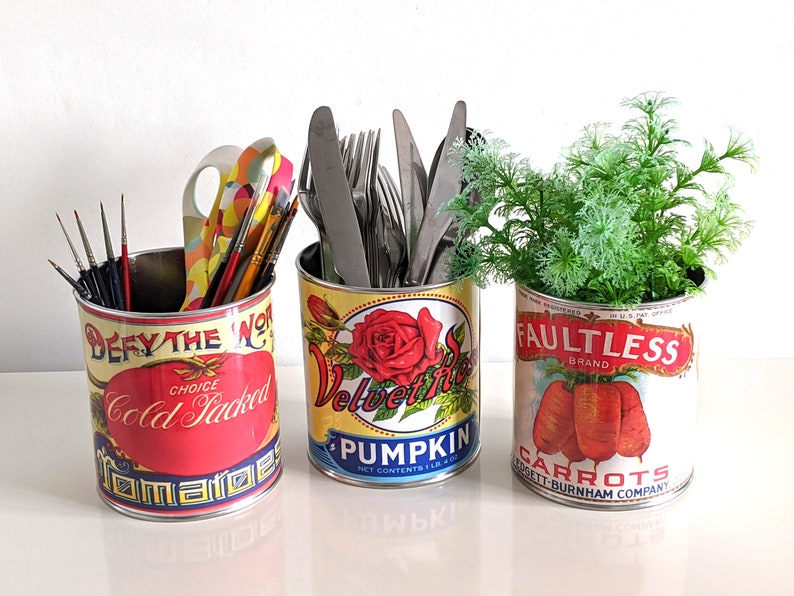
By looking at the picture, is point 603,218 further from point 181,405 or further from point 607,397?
point 181,405

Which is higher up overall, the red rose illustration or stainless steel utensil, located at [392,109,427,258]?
stainless steel utensil, located at [392,109,427,258]

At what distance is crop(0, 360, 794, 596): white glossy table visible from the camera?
0.59 meters

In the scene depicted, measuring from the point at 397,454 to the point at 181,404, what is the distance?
158 mm

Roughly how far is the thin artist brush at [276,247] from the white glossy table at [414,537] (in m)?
0.15

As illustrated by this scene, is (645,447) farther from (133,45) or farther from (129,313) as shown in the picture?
(133,45)

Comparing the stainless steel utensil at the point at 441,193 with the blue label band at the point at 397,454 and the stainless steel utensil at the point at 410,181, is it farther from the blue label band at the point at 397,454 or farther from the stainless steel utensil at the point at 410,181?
the blue label band at the point at 397,454

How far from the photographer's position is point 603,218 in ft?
1.85

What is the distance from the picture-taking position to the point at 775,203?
89 centimetres

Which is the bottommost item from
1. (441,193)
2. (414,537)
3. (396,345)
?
(414,537)

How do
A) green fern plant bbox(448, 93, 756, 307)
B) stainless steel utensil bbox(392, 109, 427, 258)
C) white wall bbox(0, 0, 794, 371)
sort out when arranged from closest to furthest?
green fern plant bbox(448, 93, 756, 307) < stainless steel utensil bbox(392, 109, 427, 258) < white wall bbox(0, 0, 794, 371)

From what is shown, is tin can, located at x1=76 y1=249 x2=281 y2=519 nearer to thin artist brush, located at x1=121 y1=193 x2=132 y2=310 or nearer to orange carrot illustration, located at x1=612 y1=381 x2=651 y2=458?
thin artist brush, located at x1=121 y1=193 x2=132 y2=310

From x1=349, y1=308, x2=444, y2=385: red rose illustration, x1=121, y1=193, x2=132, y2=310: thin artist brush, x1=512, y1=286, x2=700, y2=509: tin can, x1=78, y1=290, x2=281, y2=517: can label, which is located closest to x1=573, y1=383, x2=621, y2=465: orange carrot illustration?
x1=512, y1=286, x2=700, y2=509: tin can

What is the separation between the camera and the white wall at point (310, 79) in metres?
0.81

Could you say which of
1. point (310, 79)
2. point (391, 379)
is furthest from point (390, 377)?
point (310, 79)
